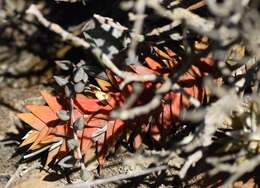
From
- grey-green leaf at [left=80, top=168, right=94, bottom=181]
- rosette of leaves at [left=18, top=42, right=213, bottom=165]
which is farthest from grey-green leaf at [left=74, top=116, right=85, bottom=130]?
grey-green leaf at [left=80, top=168, right=94, bottom=181]

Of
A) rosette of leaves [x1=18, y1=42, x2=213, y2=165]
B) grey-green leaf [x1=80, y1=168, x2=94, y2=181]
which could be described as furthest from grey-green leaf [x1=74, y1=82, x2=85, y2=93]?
grey-green leaf [x1=80, y1=168, x2=94, y2=181]

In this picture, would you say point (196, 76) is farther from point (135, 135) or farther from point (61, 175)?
point (61, 175)

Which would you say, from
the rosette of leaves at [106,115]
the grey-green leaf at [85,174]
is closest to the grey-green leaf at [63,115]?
the rosette of leaves at [106,115]

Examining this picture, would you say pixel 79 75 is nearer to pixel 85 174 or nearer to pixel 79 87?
pixel 79 87

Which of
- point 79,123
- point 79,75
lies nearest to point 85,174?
point 79,123

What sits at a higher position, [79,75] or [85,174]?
[79,75]

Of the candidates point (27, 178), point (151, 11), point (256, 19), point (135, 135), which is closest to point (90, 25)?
point (151, 11)

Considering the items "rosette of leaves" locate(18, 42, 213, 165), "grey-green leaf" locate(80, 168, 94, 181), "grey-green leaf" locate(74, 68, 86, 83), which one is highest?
"grey-green leaf" locate(74, 68, 86, 83)

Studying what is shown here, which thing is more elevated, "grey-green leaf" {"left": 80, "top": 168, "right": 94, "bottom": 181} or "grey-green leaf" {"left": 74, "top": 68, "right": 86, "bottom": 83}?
"grey-green leaf" {"left": 74, "top": 68, "right": 86, "bottom": 83}

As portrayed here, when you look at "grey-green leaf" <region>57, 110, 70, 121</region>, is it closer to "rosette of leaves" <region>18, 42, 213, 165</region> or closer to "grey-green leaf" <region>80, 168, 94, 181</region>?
"rosette of leaves" <region>18, 42, 213, 165</region>

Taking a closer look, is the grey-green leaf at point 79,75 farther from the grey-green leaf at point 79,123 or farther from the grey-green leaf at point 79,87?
the grey-green leaf at point 79,123

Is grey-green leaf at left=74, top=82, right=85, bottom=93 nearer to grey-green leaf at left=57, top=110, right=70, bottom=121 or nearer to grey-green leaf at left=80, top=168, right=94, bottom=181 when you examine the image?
grey-green leaf at left=57, top=110, right=70, bottom=121
